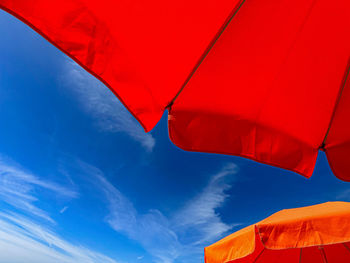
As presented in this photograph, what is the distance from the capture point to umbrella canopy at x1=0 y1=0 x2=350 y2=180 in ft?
3.30

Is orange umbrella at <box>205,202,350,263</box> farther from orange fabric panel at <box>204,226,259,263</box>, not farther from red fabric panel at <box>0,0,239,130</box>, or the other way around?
red fabric panel at <box>0,0,239,130</box>

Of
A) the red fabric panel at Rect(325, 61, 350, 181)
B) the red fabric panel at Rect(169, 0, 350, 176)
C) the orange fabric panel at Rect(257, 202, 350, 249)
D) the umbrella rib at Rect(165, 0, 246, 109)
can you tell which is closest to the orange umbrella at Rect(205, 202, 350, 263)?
the orange fabric panel at Rect(257, 202, 350, 249)

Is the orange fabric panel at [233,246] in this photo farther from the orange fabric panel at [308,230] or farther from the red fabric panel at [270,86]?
the red fabric panel at [270,86]

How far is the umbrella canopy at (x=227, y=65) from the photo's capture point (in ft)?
3.30

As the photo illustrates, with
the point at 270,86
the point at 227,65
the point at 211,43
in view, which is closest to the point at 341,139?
the point at 270,86

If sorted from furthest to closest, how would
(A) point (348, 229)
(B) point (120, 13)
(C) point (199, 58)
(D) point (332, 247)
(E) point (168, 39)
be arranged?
(D) point (332, 247)
(A) point (348, 229)
(C) point (199, 58)
(E) point (168, 39)
(B) point (120, 13)

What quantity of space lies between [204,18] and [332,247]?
451cm

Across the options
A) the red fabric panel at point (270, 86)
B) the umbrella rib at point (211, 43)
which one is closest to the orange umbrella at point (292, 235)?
the red fabric panel at point (270, 86)

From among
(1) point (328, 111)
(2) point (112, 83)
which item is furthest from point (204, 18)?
(1) point (328, 111)

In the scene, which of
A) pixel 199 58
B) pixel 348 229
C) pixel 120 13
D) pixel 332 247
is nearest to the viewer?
pixel 120 13

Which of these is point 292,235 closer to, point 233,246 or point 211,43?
point 233,246

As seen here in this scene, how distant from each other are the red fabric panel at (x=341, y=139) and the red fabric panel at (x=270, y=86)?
70 mm

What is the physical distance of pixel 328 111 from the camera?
1.81 meters

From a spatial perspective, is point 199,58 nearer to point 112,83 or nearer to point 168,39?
point 168,39
